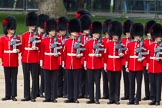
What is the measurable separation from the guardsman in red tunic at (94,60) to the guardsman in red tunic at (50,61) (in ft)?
2.12

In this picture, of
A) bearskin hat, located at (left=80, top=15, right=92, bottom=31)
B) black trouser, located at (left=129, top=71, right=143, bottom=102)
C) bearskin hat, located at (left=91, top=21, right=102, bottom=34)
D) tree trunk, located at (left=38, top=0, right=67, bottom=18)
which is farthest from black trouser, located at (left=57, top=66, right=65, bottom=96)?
tree trunk, located at (left=38, top=0, right=67, bottom=18)

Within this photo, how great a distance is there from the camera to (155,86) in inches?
584

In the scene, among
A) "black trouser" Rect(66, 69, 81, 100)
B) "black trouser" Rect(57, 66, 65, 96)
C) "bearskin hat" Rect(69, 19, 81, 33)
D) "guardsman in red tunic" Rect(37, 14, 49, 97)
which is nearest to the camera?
"black trouser" Rect(66, 69, 81, 100)

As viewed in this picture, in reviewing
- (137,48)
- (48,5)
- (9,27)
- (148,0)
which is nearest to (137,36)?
(137,48)

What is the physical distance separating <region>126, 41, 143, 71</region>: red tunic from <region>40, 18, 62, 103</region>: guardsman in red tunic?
1.47 m

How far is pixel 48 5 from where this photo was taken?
105ft

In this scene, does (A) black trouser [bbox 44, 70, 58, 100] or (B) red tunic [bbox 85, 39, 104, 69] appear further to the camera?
(A) black trouser [bbox 44, 70, 58, 100]

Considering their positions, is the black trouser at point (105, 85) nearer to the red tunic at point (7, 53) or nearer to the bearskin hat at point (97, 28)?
the bearskin hat at point (97, 28)

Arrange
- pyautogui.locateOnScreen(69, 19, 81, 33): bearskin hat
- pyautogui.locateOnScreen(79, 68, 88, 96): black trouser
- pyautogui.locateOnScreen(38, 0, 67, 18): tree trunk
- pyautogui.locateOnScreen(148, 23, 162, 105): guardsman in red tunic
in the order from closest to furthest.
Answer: pyautogui.locateOnScreen(148, 23, 162, 105): guardsman in red tunic < pyautogui.locateOnScreen(69, 19, 81, 33): bearskin hat < pyautogui.locateOnScreen(79, 68, 88, 96): black trouser < pyautogui.locateOnScreen(38, 0, 67, 18): tree trunk

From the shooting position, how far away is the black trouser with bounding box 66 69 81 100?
48.9ft

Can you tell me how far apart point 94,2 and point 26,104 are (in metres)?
29.9

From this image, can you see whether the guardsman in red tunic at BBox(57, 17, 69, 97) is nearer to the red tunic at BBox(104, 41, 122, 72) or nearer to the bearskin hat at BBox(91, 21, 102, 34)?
the bearskin hat at BBox(91, 21, 102, 34)

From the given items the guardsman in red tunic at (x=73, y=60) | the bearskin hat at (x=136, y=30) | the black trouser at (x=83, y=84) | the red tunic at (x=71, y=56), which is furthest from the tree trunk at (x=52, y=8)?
the red tunic at (x=71, y=56)

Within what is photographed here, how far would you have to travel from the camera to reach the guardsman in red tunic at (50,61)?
580 inches
